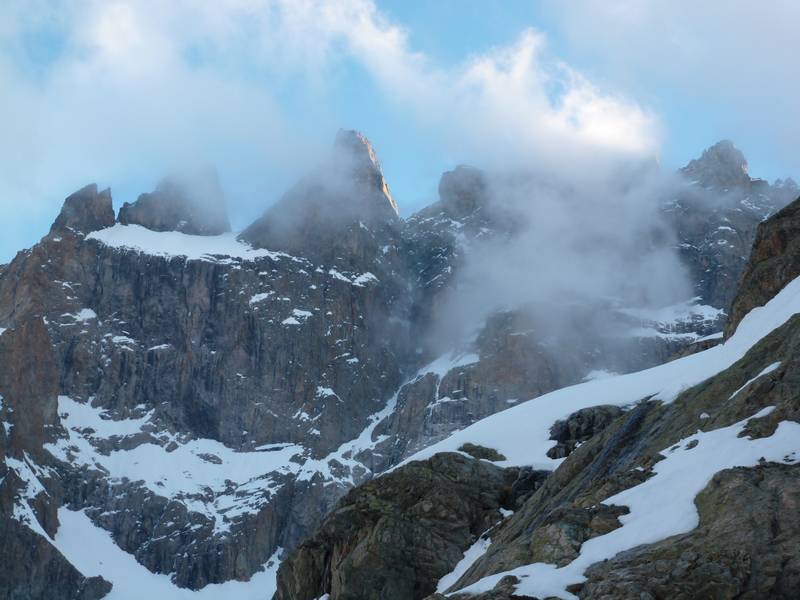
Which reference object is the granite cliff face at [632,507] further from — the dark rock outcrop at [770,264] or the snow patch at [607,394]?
the snow patch at [607,394]

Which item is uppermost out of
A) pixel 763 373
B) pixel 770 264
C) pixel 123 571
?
pixel 123 571

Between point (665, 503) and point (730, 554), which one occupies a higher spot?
point (665, 503)

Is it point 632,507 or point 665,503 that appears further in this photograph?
point 632,507

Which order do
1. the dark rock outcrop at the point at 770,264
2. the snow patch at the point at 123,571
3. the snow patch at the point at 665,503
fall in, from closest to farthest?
the snow patch at the point at 665,503 → the dark rock outcrop at the point at 770,264 → the snow patch at the point at 123,571

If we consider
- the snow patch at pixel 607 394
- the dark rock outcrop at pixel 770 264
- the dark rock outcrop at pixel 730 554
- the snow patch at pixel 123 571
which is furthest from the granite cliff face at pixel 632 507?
the snow patch at pixel 123 571

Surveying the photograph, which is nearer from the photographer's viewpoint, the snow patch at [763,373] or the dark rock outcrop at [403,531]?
the snow patch at [763,373]

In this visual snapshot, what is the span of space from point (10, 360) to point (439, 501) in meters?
147

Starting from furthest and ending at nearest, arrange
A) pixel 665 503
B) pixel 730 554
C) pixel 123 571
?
pixel 123 571
pixel 665 503
pixel 730 554

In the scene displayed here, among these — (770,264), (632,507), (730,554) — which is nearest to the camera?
(730,554)

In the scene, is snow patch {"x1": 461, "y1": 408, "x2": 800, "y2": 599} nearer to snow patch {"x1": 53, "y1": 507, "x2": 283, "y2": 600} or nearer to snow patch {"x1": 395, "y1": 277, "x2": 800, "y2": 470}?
snow patch {"x1": 395, "y1": 277, "x2": 800, "y2": 470}

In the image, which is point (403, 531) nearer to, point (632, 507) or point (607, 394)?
point (607, 394)

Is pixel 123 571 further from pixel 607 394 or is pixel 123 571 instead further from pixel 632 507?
pixel 632 507

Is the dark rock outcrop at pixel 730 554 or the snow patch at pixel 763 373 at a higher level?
the snow patch at pixel 763 373

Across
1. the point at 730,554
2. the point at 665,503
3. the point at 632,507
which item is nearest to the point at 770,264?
the point at 632,507
